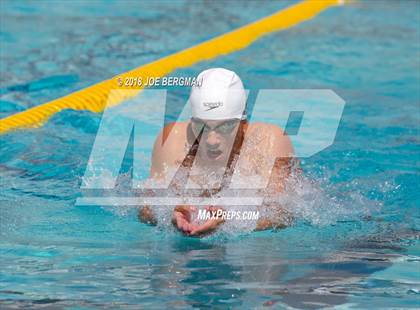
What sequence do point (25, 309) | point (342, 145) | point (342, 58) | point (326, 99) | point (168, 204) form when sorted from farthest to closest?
point (342, 58), point (326, 99), point (342, 145), point (168, 204), point (25, 309)

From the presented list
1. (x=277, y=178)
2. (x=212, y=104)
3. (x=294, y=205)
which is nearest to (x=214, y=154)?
(x=212, y=104)

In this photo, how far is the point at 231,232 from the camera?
488 centimetres

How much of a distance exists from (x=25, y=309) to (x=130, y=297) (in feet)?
1.47

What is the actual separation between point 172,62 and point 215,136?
440 cm

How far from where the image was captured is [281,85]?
339 inches

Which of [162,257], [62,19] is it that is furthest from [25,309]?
[62,19]

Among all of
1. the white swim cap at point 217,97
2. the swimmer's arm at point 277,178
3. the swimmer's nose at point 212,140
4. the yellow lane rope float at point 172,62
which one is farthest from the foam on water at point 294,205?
the yellow lane rope float at point 172,62

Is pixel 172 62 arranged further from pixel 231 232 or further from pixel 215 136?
pixel 231 232

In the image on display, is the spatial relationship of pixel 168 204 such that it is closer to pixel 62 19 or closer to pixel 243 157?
pixel 243 157

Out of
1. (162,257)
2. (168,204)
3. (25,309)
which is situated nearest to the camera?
(25,309)

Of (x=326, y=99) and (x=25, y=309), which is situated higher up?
(x=25, y=309)

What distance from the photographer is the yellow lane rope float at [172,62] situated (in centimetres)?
745

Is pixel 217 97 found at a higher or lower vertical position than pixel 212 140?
higher

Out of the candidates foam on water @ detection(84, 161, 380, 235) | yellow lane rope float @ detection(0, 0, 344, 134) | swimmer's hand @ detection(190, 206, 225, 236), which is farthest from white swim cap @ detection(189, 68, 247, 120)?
yellow lane rope float @ detection(0, 0, 344, 134)
